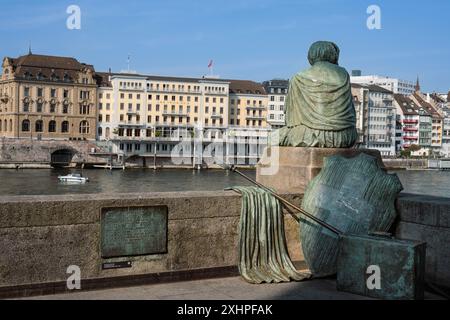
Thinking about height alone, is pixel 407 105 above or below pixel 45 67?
below

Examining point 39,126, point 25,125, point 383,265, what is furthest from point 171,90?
point 383,265

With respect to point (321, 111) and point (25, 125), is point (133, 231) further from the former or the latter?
point (25, 125)

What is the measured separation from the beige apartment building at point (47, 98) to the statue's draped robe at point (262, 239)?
98.2 metres

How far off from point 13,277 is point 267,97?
11469 centimetres

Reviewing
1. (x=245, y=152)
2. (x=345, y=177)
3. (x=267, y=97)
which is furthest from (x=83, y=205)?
(x=267, y=97)

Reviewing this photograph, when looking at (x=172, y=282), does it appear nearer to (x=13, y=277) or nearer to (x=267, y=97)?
(x=13, y=277)

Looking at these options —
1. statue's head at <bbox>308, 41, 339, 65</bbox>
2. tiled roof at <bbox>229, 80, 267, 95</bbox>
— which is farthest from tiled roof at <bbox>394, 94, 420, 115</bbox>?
statue's head at <bbox>308, 41, 339, 65</bbox>

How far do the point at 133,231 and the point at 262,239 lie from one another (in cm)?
169

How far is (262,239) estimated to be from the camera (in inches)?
311

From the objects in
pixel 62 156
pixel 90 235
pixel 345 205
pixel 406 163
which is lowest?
pixel 406 163

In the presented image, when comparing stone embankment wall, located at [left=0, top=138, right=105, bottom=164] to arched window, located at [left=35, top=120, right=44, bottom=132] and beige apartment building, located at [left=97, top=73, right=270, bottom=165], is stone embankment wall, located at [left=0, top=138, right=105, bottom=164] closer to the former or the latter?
arched window, located at [left=35, top=120, right=44, bottom=132]
